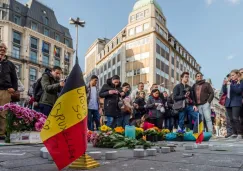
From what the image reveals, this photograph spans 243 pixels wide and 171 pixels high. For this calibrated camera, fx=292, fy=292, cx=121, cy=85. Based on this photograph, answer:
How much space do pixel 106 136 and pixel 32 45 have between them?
50170mm

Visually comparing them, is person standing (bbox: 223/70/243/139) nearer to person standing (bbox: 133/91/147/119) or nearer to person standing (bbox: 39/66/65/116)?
person standing (bbox: 133/91/147/119)

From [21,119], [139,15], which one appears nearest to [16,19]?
[139,15]

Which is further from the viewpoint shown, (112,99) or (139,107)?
(139,107)

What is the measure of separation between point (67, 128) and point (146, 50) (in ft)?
145

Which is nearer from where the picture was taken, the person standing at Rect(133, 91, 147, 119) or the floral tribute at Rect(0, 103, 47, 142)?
the floral tribute at Rect(0, 103, 47, 142)

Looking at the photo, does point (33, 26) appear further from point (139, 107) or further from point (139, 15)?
point (139, 107)

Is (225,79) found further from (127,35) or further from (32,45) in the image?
(32,45)

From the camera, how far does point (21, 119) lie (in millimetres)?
5270

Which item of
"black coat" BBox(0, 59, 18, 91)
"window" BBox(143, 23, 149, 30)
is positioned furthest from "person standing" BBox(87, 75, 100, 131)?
"window" BBox(143, 23, 149, 30)

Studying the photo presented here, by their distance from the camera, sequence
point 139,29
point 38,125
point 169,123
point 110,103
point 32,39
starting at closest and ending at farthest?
point 38,125
point 110,103
point 169,123
point 139,29
point 32,39

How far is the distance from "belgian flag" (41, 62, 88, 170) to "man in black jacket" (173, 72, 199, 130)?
6.05 metres

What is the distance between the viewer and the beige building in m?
45.0

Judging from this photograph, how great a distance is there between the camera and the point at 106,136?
4.68 metres

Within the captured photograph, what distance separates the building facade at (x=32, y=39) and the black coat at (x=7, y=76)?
42.4 m
